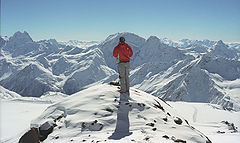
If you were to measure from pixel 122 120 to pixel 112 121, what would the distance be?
650 mm

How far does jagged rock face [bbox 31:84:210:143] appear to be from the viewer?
1030 cm

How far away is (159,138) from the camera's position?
31.6ft

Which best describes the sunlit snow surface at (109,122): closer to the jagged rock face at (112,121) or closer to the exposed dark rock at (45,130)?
the jagged rock face at (112,121)

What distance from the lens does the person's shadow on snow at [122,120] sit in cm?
1040

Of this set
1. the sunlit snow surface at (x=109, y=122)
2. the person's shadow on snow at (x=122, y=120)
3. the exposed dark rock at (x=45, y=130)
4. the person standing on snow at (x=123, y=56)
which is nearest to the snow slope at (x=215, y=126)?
the sunlit snow surface at (x=109, y=122)

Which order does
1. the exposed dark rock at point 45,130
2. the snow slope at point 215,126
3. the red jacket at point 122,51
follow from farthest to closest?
the red jacket at point 122,51 < the snow slope at point 215,126 < the exposed dark rock at point 45,130

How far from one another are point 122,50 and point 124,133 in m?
6.80

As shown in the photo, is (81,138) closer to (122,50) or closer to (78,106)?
(78,106)

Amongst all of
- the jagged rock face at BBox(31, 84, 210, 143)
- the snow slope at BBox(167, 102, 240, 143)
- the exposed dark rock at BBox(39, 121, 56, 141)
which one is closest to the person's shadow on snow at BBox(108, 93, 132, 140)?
the jagged rock face at BBox(31, 84, 210, 143)

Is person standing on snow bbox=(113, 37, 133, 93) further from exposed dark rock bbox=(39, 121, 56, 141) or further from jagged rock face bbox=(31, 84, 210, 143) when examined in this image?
exposed dark rock bbox=(39, 121, 56, 141)

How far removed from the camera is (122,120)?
39.7ft

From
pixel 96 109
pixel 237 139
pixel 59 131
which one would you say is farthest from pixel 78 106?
pixel 237 139

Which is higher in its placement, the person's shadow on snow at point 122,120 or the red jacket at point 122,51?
the red jacket at point 122,51

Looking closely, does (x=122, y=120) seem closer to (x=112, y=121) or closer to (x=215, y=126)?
(x=112, y=121)
